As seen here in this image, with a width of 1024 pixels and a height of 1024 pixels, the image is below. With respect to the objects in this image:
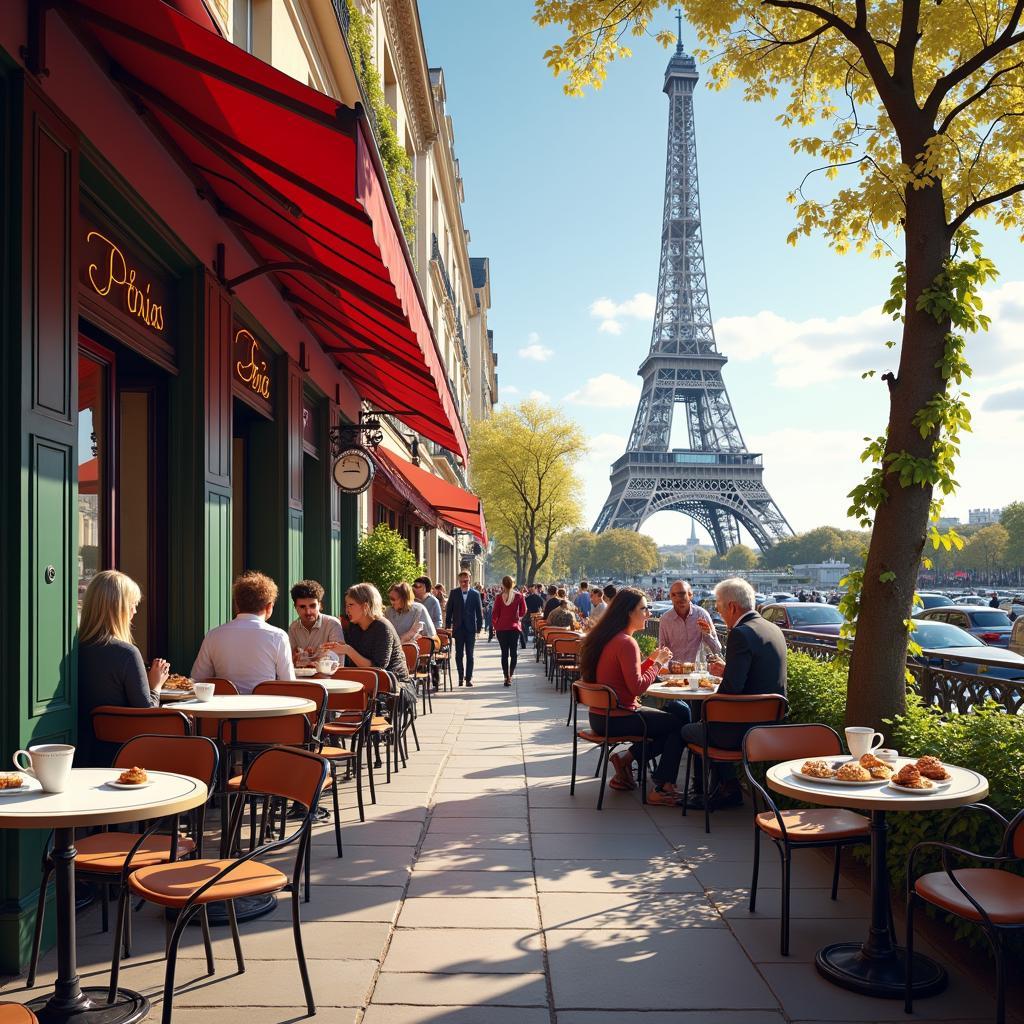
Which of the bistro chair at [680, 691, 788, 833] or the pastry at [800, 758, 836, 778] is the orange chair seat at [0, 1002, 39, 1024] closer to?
the pastry at [800, 758, 836, 778]

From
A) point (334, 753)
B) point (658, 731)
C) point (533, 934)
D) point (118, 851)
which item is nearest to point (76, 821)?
point (118, 851)

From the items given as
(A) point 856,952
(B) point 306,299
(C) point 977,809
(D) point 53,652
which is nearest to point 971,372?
(C) point 977,809

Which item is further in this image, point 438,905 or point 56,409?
point 438,905

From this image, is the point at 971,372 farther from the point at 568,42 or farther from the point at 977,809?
the point at 568,42

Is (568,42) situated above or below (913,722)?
above

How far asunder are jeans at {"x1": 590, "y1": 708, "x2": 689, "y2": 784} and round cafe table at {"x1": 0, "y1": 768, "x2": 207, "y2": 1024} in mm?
4259

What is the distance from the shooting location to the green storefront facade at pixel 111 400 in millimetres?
4293

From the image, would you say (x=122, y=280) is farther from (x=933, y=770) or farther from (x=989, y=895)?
(x=989, y=895)

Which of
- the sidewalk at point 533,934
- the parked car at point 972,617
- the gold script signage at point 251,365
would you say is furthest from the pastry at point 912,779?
the parked car at point 972,617

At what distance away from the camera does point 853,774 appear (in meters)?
4.23

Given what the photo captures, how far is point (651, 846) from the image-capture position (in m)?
6.31

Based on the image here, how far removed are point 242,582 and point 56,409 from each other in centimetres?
207

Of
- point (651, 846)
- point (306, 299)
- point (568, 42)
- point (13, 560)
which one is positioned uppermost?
point (568, 42)

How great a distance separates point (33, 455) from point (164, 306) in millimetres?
2854
